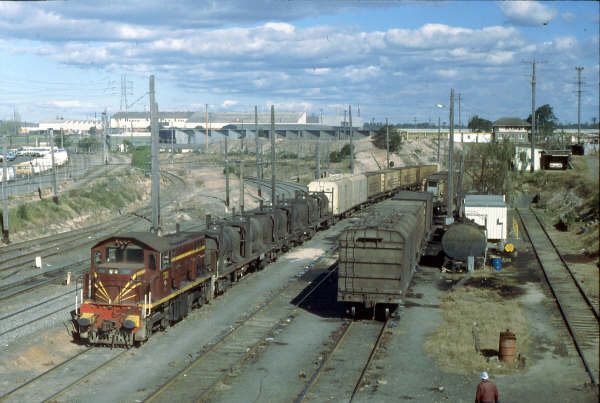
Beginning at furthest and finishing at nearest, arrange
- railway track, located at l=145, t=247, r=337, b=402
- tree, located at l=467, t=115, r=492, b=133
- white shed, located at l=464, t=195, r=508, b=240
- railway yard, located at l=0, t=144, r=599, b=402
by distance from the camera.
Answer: tree, located at l=467, t=115, r=492, b=133, white shed, located at l=464, t=195, r=508, b=240, railway yard, located at l=0, t=144, r=599, b=402, railway track, located at l=145, t=247, r=337, b=402

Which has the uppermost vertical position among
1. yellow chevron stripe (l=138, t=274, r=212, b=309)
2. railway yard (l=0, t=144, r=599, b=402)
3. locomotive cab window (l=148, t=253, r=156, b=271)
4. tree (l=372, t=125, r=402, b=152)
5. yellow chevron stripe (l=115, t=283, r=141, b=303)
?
tree (l=372, t=125, r=402, b=152)

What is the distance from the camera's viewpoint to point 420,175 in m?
85.4

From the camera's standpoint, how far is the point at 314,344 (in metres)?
20.3

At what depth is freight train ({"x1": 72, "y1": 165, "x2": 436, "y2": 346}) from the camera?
61.8ft

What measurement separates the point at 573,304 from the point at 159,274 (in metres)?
17.9

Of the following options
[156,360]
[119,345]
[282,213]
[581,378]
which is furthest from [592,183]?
[282,213]

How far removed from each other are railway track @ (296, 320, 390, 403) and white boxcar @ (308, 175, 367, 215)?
24.7m

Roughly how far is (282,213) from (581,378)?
20.9 meters

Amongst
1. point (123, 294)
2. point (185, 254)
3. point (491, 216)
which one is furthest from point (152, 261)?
point (491, 216)

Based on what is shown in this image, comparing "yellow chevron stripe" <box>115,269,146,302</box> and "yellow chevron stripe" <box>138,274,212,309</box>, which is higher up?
"yellow chevron stripe" <box>115,269,146,302</box>

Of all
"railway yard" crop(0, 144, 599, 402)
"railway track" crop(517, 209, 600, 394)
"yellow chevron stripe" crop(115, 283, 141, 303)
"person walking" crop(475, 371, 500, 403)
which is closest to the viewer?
"person walking" crop(475, 371, 500, 403)

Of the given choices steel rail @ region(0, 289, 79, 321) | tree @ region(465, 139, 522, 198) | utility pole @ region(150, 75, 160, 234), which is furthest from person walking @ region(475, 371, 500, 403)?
tree @ region(465, 139, 522, 198)

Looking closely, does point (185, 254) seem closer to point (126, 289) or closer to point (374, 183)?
point (126, 289)

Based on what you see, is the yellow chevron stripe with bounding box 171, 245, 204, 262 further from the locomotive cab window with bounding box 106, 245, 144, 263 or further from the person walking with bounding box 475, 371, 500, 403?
the person walking with bounding box 475, 371, 500, 403
